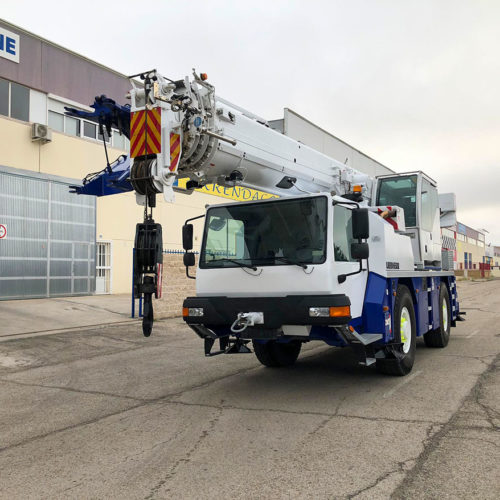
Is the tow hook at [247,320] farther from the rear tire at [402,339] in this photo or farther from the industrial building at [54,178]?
the industrial building at [54,178]

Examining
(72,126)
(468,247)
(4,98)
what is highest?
(4,98)

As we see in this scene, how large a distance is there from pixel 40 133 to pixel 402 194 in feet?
44.4

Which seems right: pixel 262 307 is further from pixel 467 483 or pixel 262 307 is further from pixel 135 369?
pixel 135 369

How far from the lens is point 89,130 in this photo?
65.0ft

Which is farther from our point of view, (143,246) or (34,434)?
(143,246)

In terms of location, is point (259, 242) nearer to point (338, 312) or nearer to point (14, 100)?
point (338, 312)

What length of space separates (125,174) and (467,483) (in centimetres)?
598

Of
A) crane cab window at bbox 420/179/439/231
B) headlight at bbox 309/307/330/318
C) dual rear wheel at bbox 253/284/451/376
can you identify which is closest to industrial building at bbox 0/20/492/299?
crane cab window at bbox 420/179/439/231

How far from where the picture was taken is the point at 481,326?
42.7ft

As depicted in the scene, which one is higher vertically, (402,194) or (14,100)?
(14,100)

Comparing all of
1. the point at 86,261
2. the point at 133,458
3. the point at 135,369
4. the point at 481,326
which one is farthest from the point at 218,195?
the point at 133,458

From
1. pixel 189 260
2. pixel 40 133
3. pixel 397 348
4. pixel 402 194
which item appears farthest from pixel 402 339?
pixel 40 133

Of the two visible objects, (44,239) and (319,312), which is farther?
(44,239)

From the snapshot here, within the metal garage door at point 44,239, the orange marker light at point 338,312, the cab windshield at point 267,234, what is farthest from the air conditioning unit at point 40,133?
the orange marker light at point 338,312
